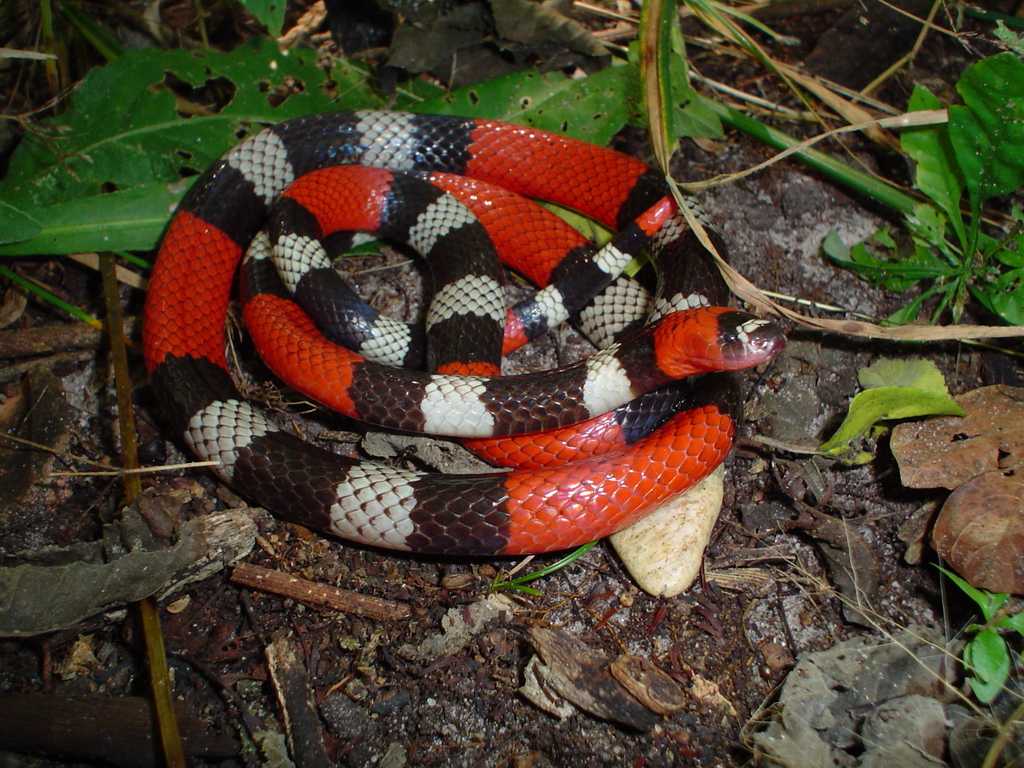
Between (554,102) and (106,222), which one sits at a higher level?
(554,102)

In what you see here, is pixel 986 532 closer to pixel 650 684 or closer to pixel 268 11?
pixel 650 684

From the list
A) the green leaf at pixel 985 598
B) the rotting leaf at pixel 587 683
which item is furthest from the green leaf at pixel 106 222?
the green leaf at pixel 985 598

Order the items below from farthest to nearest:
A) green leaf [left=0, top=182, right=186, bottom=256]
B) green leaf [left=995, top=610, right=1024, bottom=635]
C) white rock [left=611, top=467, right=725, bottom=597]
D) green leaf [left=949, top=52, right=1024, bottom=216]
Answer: green leaf [left=0, top=182, right=186, bottom=256] < green leaf [left=949, top=52, right=1024, bottom=216] < white rock [left=611, top=467, right=725, bottom=597] < green leaf [left=995, top=610, right=1024, bottom=635]

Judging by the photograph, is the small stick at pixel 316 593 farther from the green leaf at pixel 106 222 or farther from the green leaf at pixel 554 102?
the green leaf at pixel 554 102

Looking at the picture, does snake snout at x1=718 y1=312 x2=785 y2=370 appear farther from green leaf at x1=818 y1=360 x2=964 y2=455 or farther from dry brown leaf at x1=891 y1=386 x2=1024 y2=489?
dry brown leaf at x1=891 y1=386 x2=1024 y2=489

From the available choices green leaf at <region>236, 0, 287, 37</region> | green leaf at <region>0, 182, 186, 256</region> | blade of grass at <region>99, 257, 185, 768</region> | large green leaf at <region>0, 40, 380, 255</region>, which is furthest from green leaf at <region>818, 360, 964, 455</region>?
green leaf at <region>0, 182, 186, 256</region>

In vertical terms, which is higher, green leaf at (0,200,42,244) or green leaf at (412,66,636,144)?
green leaf at (412,66,636,144)

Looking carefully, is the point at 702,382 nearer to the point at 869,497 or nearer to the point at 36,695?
the point at 869,497

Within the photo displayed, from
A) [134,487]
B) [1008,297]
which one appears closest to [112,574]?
[134,487]
